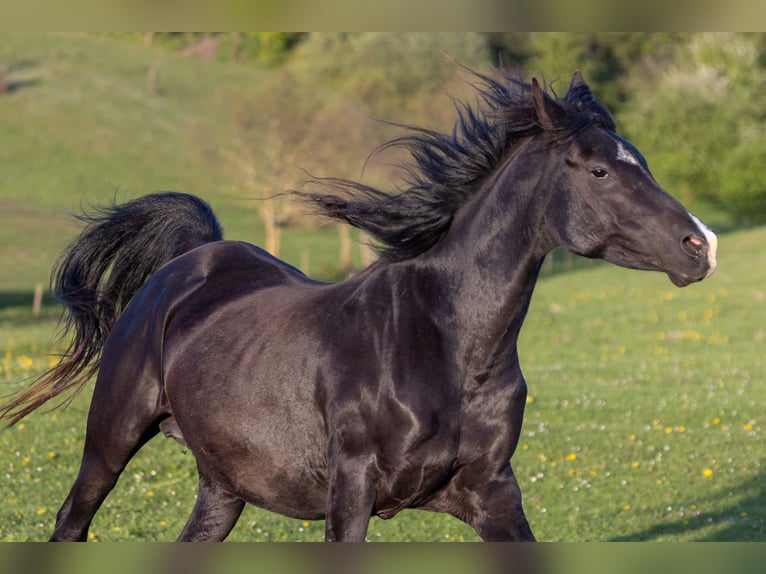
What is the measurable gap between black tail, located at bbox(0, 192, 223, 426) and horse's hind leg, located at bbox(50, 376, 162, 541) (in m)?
0.90

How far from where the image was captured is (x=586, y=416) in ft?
45.9

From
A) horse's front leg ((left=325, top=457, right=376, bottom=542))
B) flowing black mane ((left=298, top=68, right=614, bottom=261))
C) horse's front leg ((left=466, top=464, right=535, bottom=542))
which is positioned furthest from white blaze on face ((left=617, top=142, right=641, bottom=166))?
horse's front leg ((left=325, top=457, right=376, bottom=542))

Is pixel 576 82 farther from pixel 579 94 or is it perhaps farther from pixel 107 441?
pixel 107 441

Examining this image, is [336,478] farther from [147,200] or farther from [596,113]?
[147,200]

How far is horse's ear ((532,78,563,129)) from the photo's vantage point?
4.45m

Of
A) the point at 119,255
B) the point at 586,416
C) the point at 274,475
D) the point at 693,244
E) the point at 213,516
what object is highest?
the point at 693,244

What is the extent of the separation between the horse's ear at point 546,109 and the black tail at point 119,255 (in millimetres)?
2774

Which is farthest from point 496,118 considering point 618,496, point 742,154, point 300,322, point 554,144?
point 742,154

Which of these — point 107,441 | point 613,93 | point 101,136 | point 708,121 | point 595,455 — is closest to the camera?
point 107,441

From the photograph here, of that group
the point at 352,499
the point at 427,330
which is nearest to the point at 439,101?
the point at 427,330

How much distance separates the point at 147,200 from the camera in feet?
22.1

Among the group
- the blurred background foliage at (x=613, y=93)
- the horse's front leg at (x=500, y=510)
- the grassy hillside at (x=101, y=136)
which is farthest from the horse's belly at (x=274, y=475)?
the blurred background foliage at (x=613, y=93)

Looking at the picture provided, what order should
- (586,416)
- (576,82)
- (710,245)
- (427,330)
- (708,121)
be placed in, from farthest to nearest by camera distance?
(708,121), (586,416), (576,82), (427,330), (710,245)

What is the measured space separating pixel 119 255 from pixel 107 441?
1468mm
